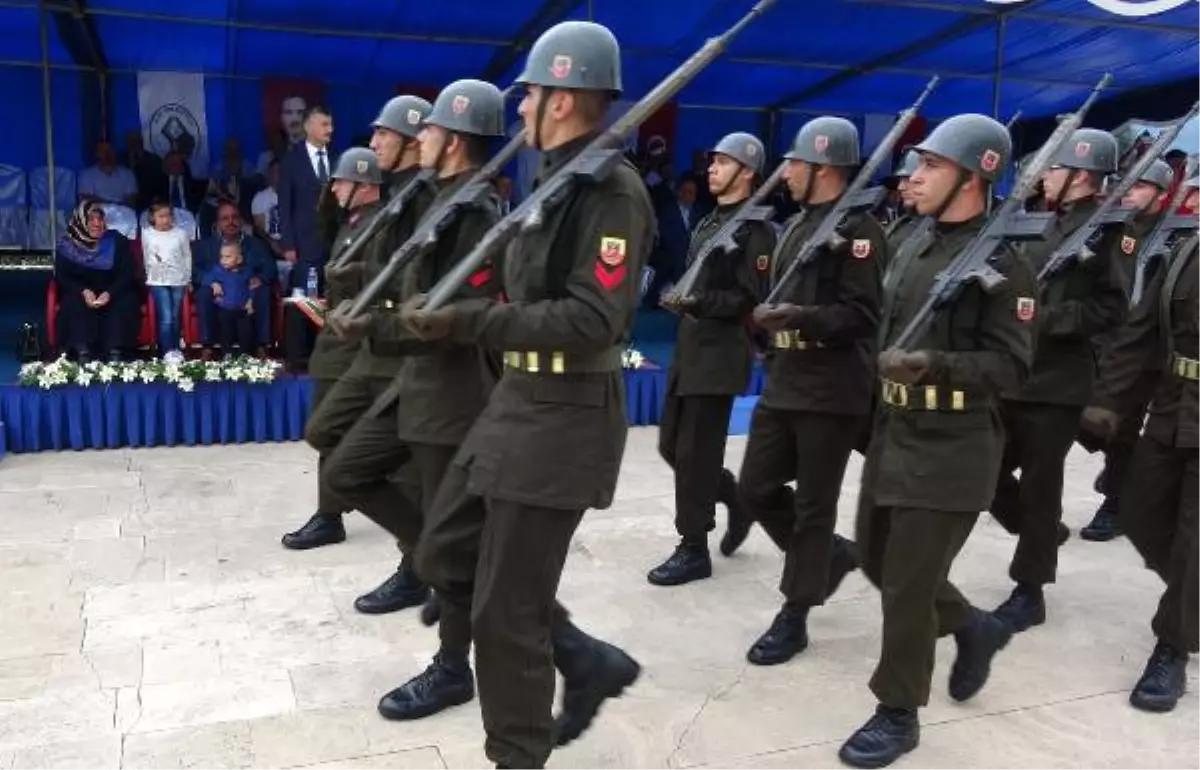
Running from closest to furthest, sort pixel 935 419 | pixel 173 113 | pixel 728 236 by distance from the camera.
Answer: pixel 935 419
pixel 728 236
pixel 173 113

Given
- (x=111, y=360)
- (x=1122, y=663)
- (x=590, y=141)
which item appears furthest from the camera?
(x=111, y=360)

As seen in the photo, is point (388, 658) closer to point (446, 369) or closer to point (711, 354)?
point (446, 369)

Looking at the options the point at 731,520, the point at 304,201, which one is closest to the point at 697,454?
the point at 731,520

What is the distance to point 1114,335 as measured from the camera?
15.8ft

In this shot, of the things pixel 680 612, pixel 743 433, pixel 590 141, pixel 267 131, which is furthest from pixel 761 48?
pixel 590 141

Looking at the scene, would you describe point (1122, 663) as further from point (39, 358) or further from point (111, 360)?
point (39, 358)

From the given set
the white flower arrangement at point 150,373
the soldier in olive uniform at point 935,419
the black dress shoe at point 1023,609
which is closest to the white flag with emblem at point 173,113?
the white flower arrangement at point 150,373

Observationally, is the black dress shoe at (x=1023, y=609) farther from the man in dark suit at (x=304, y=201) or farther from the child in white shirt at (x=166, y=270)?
the child in white shirt at (x=166, y=270)

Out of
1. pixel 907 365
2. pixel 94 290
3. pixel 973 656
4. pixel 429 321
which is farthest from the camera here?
pixel 94 290

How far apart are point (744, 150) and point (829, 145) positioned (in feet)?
1.98

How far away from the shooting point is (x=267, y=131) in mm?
11758

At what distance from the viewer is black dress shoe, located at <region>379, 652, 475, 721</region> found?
330cm

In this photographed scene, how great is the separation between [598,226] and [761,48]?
29.5ft

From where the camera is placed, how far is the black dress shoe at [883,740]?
3088 mm
